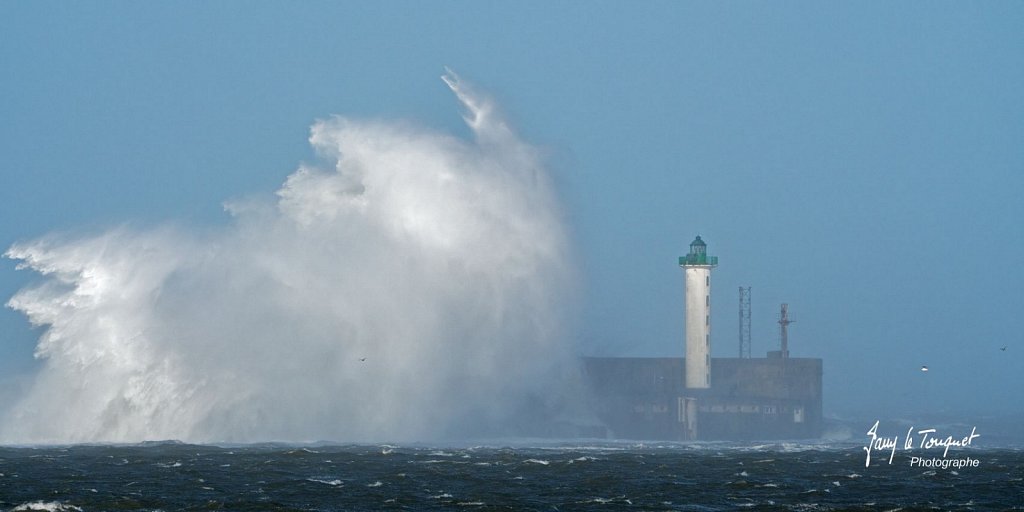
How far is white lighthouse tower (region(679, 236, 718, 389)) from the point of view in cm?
10444

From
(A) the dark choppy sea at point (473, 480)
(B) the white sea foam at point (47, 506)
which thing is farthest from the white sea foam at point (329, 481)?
(B) the white sea foam at point (47, 506)

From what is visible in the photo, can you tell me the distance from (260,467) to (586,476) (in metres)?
13.3

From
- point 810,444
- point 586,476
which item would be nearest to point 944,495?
point 586,476

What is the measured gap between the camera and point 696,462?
7262 centimetres

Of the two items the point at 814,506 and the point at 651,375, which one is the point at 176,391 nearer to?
the point at 651,375

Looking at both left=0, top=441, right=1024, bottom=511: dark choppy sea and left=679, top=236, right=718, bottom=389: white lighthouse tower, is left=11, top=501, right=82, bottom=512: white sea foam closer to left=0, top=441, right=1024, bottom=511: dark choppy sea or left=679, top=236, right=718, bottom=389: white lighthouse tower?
left=0, top=441, right=1024, bottom=511: dark choppy sea

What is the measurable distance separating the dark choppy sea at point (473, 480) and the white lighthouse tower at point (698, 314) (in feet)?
76.6

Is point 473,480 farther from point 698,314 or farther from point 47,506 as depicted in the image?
point 698,314

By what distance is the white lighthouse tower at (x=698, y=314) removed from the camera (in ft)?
343

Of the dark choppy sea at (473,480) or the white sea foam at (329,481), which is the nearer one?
the dark choppy sea at (473,480)

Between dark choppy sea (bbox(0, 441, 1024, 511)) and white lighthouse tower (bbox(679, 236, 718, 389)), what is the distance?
920 inches

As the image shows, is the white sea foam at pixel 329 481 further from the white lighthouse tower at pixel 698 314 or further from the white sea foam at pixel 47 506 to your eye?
the white lighthouse tower at pixel 698 314

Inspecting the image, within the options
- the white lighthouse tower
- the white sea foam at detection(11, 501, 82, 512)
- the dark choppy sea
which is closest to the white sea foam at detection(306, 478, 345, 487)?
the dark choppy sea

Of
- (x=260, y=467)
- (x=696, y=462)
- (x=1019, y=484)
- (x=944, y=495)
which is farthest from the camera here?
(x=696, y=462)
